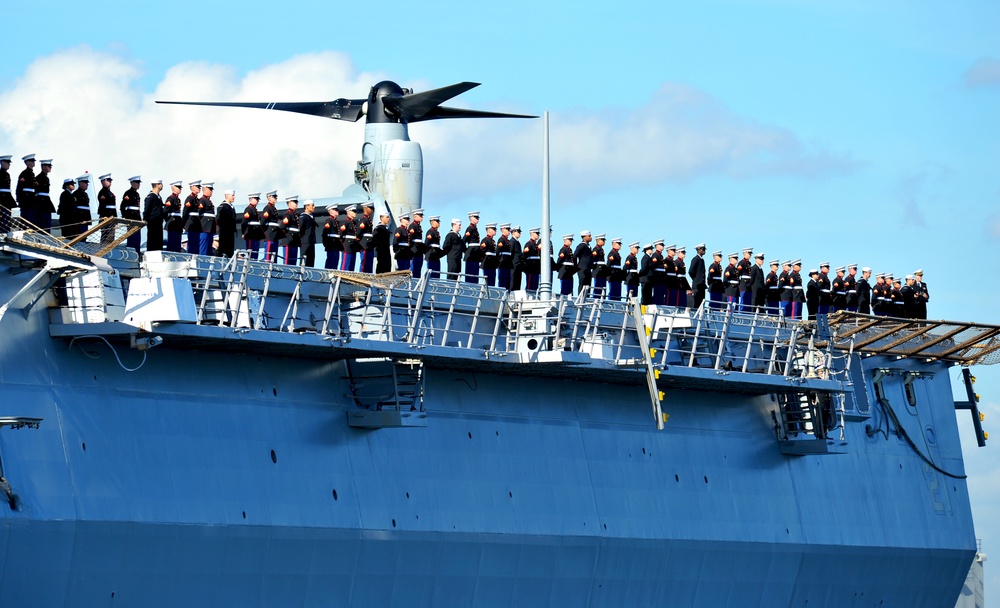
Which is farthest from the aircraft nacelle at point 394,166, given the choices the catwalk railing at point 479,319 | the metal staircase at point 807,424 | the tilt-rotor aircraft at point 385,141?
the metal staircase at point 807,424

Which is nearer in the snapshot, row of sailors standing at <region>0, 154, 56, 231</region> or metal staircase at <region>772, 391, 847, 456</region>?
row of sailors standing at <region>0, 154, 56, 231</region>

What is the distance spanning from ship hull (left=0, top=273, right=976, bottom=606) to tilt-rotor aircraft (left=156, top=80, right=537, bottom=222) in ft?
28.2

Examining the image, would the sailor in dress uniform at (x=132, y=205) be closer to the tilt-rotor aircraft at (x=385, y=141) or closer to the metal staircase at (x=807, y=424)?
the tilt-rotor aircraft at (x=385, y=141)

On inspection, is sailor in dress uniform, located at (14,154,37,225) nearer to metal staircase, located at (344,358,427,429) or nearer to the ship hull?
the ship hull

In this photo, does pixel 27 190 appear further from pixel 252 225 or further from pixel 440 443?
pixel 440 443

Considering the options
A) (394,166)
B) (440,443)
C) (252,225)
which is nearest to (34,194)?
(252,225)

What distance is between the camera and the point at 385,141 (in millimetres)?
44031

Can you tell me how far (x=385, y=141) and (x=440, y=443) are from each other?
12050 millimetres

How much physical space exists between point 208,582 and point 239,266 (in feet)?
19.2

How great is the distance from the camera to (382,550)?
32375mm

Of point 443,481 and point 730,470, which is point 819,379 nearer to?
point 730,470

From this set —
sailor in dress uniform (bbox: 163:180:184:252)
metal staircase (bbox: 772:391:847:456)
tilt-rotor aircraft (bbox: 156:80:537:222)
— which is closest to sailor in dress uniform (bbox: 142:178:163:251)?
sailor in dress uniform (bbox: 163:180:184:252)

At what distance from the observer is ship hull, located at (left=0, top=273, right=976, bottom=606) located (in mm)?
27688

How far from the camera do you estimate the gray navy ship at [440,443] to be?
27828 millimetres
